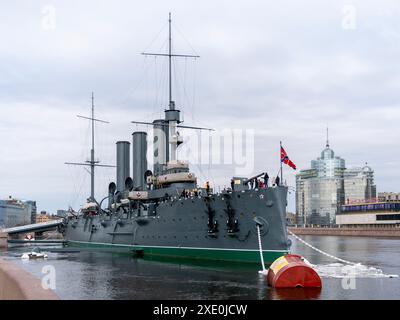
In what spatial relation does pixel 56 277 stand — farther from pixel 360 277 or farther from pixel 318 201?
pixel 318 201

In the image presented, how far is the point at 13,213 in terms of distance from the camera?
17575cm

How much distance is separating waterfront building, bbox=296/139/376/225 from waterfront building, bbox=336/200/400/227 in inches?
1489

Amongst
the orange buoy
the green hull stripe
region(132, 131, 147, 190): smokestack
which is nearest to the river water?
the orange buoy

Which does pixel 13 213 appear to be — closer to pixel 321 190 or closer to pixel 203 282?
pixel 321 190

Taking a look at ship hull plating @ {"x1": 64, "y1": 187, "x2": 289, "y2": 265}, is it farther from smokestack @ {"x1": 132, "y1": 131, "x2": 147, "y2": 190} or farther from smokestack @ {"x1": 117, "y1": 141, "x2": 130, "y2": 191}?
smokestack @ {"x1": 117, "y1": 141, "x2": 130, "y2": 191}

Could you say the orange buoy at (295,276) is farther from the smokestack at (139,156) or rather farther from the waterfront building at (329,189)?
the waterfront building at (329,189)

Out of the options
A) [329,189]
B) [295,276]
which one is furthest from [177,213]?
[329,189]

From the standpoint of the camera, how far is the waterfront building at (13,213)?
550 feet

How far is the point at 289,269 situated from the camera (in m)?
20.2

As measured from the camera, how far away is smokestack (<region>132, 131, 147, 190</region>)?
159 feet

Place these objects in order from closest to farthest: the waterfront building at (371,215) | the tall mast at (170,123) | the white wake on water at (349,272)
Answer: the white wake on water at (349,272) → the tall mast at (170,123) → the waterfront building at (371,215)

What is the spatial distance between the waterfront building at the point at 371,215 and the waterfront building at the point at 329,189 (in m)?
37.8

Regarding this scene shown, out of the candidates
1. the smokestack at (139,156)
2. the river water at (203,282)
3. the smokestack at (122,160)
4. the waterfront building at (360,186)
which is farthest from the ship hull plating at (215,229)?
the waterfront building at (360,186)
